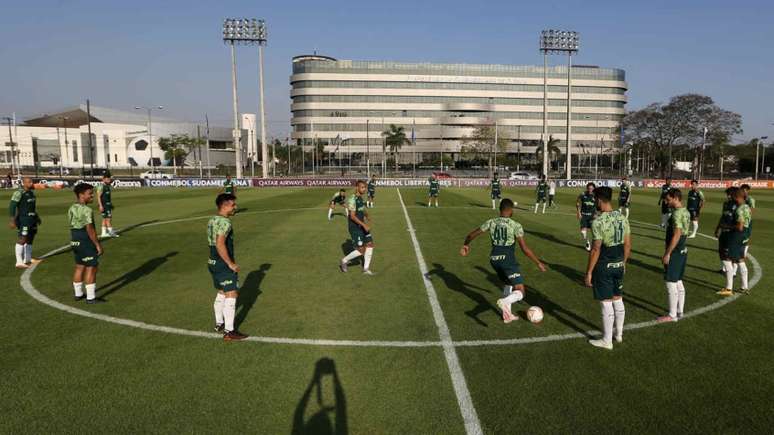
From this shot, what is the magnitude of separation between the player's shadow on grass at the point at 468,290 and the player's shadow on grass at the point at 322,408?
3189 millimetres

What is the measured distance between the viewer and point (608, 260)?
669 centimetres

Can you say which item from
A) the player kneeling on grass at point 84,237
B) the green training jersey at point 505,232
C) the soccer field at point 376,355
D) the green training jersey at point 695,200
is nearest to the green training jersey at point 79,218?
the player kneeling on grass at point 84,237

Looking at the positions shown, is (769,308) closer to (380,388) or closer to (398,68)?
(380,388)

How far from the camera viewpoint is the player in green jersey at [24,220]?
39.6 ft

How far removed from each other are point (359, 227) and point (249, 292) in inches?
121

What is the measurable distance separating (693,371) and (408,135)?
11777 cm

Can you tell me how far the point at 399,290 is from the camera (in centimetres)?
1010

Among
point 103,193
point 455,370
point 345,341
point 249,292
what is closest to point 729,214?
point 455,370

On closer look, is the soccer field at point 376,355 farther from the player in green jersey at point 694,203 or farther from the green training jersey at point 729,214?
the player in green jersey at point 694,203

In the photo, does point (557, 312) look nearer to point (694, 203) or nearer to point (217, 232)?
point (217, 232)

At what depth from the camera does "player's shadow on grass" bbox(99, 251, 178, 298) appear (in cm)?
1015

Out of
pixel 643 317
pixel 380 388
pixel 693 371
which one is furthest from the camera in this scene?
pixel 643 317

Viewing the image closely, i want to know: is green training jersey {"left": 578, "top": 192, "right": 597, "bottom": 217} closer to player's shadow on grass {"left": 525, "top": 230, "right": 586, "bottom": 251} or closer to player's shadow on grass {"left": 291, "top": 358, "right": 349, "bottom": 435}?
player's shadow on grass {"left": 525, "top": 230, "right": 586, "bottom": 251}

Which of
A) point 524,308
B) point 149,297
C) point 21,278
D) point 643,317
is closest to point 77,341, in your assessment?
point 149,297
